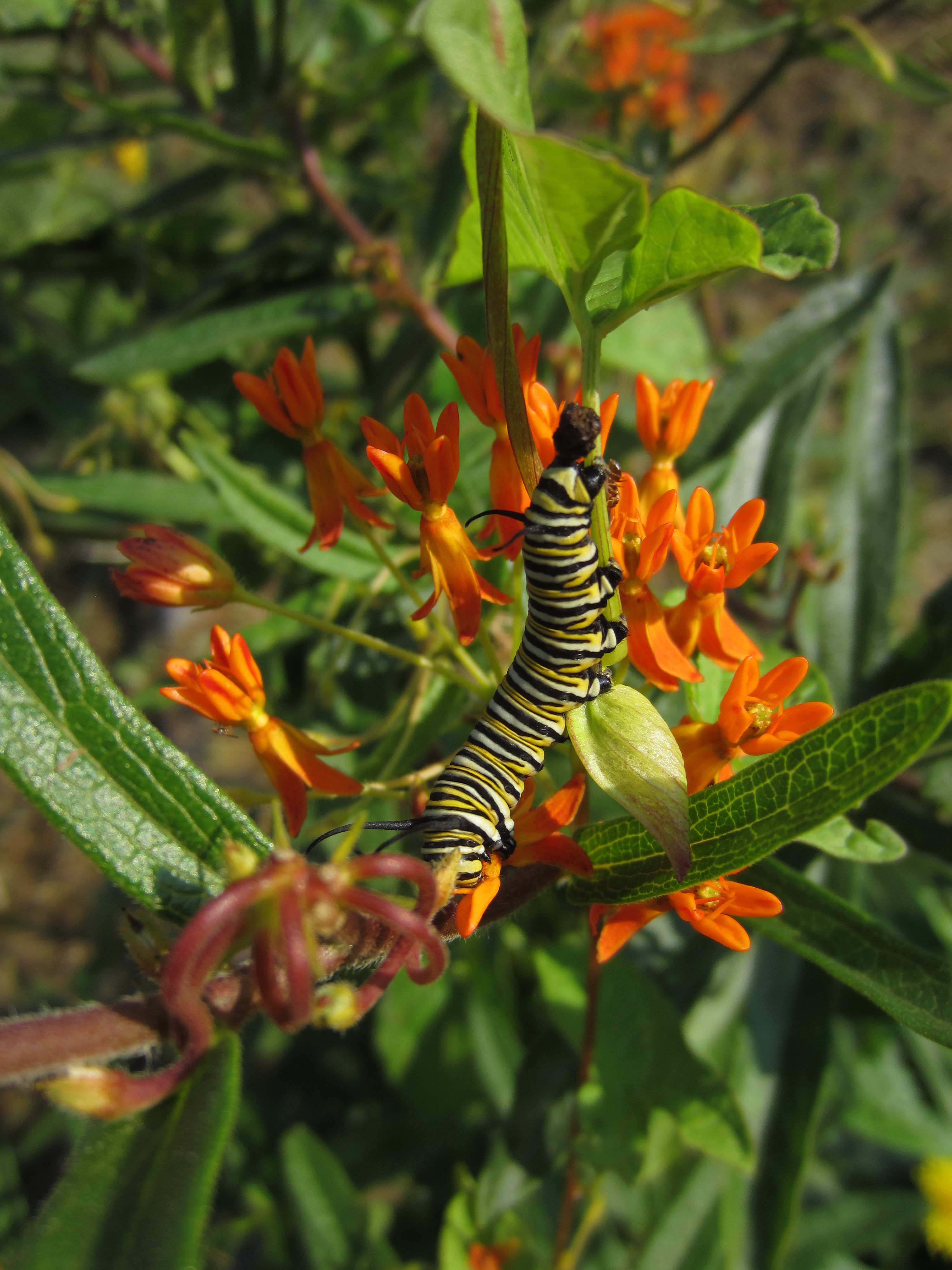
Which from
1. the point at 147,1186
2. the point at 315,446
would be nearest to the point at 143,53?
the point at 315,446

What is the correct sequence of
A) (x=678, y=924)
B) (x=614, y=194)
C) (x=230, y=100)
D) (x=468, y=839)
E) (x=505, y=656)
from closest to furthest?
(x=614, y=194), (x=468, y=839), (x=505, y=656), (x=678, y=924), (x=230, y=100)

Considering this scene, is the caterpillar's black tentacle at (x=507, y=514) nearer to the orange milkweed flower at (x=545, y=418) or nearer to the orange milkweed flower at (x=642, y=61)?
the orange milkweed flower at (x=545, y=418)

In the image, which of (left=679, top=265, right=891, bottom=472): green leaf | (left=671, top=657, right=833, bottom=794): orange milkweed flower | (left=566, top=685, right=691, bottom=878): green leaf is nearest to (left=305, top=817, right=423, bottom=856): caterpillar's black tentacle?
(left=566, top=685, right=691, bottom=878): green leaf

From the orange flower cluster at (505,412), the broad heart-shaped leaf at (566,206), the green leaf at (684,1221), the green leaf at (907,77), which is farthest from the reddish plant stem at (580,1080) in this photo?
the green leaf at (907,77)

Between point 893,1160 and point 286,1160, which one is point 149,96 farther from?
point 893,1160

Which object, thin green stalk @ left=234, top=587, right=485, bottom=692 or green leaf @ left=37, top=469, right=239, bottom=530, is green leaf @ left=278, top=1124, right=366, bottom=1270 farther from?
thin green stalk @ left=234, top=587, right=485, bottom=692

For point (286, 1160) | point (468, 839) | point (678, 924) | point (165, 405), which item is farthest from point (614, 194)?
point (286, 1160)
